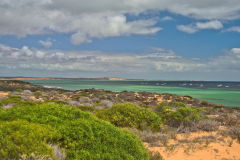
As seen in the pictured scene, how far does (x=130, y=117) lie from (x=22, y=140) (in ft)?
20.4

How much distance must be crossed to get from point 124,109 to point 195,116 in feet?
13.7

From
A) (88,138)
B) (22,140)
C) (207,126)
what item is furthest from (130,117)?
(22,140)

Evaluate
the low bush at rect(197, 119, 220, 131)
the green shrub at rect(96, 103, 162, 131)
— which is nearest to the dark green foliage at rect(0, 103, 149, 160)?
the green shrub at rect(96, 103, 162, 131)

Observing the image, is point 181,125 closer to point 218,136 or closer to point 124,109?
point 218,136

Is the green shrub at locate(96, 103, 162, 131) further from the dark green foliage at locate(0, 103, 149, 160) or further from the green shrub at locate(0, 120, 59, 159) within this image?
the green shrub at locate(0, 120, 59, 159)

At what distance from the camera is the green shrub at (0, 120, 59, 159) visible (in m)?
3.00

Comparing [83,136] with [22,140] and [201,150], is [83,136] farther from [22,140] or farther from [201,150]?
[201,150]

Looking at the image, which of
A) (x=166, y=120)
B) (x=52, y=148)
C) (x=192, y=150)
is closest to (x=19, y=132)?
(x=52, y=148)

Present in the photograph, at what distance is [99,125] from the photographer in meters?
4.54

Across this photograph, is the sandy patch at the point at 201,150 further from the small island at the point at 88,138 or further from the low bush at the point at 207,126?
the low bush at the point at 207,126

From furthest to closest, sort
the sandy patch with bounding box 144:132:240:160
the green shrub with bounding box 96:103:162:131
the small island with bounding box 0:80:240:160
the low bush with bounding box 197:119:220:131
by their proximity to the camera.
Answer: the low bush with bounding box 197:119:220:131 < the green shrub with bounding box 96:103:162:131 < the sandy patch with bounding box 144:132:240:160 < the small island with bounding box 0:80:240:160

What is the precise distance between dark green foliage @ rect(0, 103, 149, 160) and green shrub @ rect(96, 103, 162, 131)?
3.80 m

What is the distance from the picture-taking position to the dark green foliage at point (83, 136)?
150 inches

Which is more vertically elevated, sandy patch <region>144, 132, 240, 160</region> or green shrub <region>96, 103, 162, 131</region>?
green shrub <region>96, 103, 162, 131</region>
